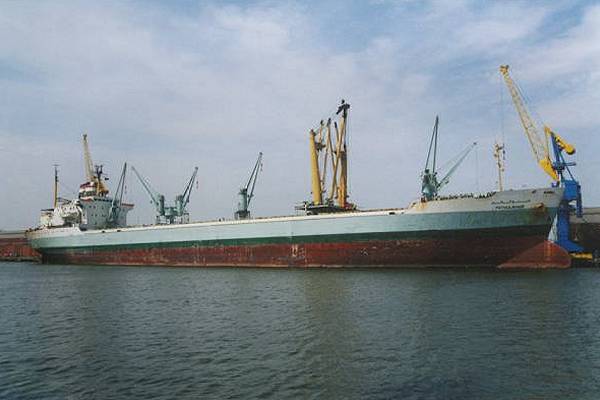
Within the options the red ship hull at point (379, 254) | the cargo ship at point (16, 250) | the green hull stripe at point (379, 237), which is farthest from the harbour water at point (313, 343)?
the cargo ship at point (16, 250)

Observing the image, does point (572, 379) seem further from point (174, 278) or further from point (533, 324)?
point (174, 278)

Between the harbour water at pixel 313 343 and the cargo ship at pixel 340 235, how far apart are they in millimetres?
8791

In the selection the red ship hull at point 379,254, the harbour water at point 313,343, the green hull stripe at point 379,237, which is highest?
the green hull stripe at point 379,237

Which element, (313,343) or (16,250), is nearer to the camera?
(313,343)

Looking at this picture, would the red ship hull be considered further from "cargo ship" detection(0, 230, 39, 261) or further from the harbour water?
"cargo ship" detection(0, 230, 39, 261)

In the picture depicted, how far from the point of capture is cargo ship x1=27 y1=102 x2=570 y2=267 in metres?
36.4

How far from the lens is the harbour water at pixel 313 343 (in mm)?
11461

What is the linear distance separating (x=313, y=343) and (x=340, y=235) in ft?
87.8

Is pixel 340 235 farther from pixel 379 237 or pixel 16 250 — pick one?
pixel 16 250

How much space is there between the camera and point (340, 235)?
41906 millimetres

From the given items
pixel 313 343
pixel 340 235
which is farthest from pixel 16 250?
pixel 313 343

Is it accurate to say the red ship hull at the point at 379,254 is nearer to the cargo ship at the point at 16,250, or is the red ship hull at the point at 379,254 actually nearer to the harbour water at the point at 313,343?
the harbour water at the point at 313,343

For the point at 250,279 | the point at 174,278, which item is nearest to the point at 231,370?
the point at 250,279

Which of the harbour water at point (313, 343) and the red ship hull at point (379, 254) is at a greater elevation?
the red ship hull at point (379, 254)
